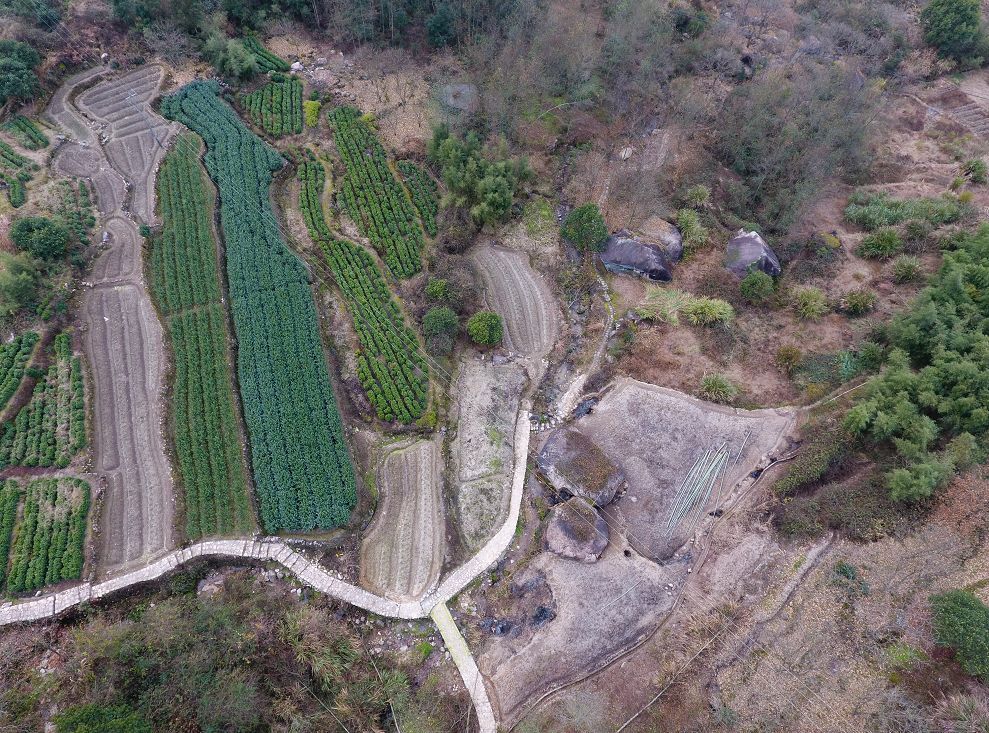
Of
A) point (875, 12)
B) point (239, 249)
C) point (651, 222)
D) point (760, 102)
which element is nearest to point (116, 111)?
point (239, 249)

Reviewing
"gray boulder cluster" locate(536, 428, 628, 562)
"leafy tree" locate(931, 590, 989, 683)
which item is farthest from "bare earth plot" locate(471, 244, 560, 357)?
"leafy tree" locate(931, 590, 989, 683)

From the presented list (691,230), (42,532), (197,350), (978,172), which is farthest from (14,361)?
(978,172)

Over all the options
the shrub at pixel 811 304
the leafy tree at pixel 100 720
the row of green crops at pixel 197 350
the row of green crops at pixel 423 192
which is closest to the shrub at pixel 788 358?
the shrub at pixel 811 304

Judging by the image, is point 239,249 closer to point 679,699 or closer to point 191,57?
point 191,57

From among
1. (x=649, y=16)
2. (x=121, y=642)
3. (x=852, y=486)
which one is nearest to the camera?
(x=121, y=642)

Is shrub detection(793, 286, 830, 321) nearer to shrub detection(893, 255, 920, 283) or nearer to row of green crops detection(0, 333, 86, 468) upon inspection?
shrub detection(893, 255, 920, 283)
